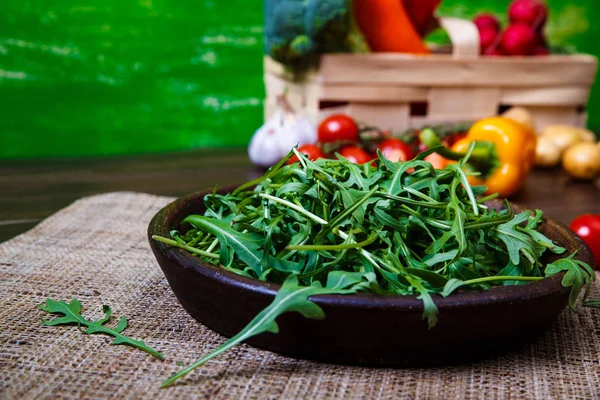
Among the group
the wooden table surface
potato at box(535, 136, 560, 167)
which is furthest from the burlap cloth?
potato at box(535, 136, 560, 167)

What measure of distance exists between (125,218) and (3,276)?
338 mm

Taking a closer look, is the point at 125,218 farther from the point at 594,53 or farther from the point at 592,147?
the point at 594,53

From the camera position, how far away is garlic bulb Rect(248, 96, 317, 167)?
6.02 ft

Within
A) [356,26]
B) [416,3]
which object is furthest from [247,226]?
[416,3]

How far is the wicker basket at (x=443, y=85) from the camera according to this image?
1920 mm

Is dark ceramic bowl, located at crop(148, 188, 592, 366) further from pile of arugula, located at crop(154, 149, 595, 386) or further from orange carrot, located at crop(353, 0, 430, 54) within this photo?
orange carrot, located at crop(353, 0, 430, 54)

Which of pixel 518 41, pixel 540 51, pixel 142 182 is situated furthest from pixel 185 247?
pixel 540 51

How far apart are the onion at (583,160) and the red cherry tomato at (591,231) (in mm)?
683

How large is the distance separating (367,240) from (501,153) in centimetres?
113

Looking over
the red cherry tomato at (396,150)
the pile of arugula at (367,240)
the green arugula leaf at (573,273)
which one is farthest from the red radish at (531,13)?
the green arugula leaf at (573,273)

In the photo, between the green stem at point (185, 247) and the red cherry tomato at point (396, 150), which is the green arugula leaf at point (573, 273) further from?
the red cherry tomato at point (396, 150)

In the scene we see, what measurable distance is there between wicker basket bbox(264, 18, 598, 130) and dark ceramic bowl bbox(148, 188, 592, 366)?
129 centimetres

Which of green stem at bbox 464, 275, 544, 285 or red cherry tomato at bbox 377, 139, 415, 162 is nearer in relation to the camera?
green stem at bbox 464, 275, 544, 285

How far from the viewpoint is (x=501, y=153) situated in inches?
67.4
